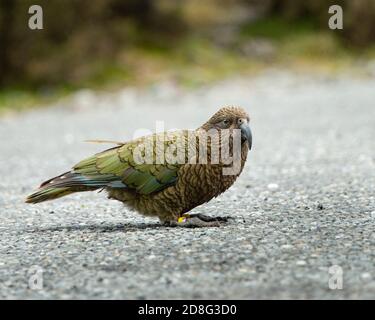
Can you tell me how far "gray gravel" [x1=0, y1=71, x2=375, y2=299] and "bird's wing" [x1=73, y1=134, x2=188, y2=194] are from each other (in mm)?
429

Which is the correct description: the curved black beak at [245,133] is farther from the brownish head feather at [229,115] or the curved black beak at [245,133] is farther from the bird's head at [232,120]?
the brownish head feather at [229,115]

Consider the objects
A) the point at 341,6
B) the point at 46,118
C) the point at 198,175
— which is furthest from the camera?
the point at 341,6

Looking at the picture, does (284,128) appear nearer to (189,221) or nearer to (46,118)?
(46,118)

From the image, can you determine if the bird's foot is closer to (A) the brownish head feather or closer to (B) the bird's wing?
(B) the bird's wing

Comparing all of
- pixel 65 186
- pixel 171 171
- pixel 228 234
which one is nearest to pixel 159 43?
pixel 65 186

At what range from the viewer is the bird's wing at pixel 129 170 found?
604cm

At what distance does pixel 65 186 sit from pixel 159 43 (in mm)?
24238

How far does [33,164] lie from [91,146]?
229cm

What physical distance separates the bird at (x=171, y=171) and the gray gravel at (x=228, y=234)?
282 millimetres

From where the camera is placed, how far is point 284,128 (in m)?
16.1

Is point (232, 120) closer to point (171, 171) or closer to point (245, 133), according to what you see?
point (245, 133)

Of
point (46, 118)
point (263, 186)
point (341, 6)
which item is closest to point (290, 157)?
point (263, 186)
